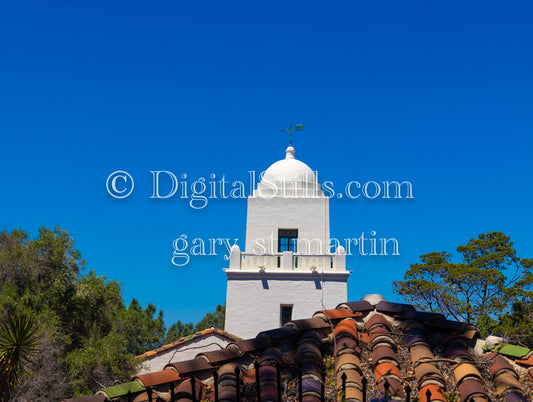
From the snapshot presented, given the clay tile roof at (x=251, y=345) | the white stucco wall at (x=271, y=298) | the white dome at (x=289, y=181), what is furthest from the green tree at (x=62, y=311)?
the clay tile roof at (x=251, y=345)

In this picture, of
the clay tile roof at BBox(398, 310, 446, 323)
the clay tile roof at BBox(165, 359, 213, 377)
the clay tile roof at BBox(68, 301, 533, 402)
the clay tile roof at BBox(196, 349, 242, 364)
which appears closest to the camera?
the clay tile roof at BBox(68, 301, 533, 402)

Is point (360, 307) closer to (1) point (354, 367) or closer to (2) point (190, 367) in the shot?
(1) point (354, 367)

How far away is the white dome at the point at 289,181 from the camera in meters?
21.3

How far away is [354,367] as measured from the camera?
16.5 feet

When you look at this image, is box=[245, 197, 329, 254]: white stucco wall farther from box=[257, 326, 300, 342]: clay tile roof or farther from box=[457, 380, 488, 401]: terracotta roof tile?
box=[457, 380, 488, 401]: terracotta roof tile

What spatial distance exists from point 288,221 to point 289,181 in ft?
5.30

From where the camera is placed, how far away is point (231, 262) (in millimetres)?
19562

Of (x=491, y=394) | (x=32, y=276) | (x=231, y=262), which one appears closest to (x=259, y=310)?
(x=231, y=262)

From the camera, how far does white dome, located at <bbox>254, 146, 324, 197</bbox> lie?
2131cm

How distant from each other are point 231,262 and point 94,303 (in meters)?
5.03

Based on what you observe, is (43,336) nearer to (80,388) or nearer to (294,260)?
Result: (80,388)

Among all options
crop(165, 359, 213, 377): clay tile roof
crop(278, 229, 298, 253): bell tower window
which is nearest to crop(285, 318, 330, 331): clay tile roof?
crop(165, 359, 213, 377): clay tile roof

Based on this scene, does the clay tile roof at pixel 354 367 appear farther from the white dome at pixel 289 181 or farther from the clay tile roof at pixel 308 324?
the white dome at pixel 289 181

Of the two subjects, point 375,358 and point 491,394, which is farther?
point 375,358
